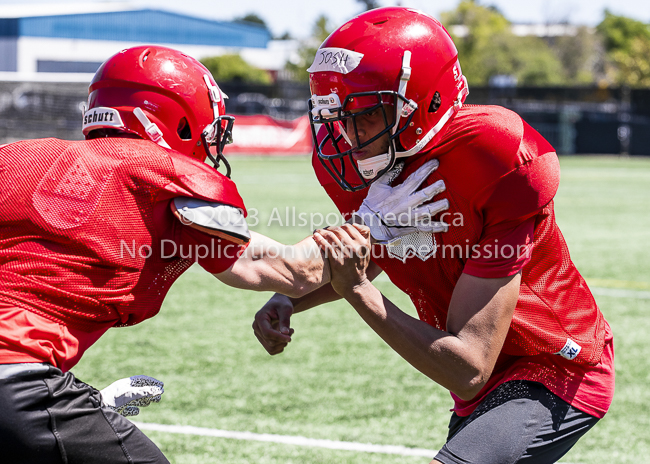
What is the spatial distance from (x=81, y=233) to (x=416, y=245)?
113cm

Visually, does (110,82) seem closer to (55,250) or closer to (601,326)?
(55,250)

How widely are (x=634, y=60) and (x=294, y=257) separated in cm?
5340

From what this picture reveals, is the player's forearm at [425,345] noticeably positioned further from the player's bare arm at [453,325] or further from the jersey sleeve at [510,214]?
the jersey sleeve at [510,214]

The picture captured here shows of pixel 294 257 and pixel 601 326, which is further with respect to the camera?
pixel 601 326

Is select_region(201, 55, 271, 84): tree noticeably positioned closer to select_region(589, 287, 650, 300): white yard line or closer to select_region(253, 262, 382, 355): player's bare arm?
select_region(589, 287, 650, 300): white yard line

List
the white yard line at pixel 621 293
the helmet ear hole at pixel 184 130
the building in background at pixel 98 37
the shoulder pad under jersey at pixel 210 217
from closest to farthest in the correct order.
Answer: the shoulder pad under jersey at pixel 210 217
the helmet ear hole at pixel 184 130
the white yard line at pixel 621 293
the building in background at pixel 98 37

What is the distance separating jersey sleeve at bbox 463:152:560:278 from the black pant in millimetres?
1200

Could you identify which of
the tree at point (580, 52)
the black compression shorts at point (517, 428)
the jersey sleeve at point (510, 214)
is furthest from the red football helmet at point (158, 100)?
the tree at point (580, 52)

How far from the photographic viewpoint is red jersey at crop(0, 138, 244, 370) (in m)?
2.17

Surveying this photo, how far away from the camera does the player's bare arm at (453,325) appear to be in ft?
7.95

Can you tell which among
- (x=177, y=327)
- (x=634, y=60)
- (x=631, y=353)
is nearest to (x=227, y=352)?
(x=177, y=327)

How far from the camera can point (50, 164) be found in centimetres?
224

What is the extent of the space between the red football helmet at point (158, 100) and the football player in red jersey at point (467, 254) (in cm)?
41

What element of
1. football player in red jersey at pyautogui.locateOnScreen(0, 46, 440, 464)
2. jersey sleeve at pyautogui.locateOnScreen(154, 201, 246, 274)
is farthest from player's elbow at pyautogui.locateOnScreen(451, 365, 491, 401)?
jersey sleeve at pyautogui.locateOnScreen(154, 201, 246, 274)
